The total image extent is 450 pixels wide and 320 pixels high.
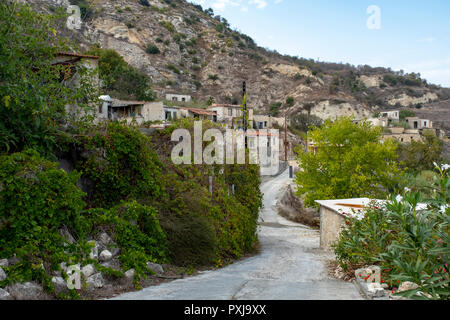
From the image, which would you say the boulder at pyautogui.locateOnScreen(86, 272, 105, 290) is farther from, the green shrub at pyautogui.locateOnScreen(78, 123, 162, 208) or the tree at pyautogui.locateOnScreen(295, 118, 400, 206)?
the tree at pyautogui.locateOnScreen(295, 118, 400, 206)

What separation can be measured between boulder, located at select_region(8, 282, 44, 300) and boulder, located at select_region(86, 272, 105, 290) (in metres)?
0.80

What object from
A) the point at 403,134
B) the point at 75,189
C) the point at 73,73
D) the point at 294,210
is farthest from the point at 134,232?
the point at 403,134

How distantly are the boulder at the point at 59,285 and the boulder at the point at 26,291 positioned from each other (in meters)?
0.25

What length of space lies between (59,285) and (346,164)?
2662 centimetres

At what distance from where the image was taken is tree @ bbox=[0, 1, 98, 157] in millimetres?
8070

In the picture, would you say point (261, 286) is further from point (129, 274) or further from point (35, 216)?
point (35, 216)

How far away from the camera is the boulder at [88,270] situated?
6314 millimetres

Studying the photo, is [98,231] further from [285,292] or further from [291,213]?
[291,213]

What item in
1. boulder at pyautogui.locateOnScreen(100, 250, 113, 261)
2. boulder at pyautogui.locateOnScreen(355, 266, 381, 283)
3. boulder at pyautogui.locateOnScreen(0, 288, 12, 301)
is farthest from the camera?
boulder at pyautogui.locateOnScreen(100, 250, 113, 261)

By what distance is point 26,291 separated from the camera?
5.36 meters

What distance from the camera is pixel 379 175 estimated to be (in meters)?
30.0

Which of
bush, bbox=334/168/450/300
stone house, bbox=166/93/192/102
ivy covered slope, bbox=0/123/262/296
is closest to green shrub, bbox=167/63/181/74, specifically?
stone house, bbox=166/93/192/102
